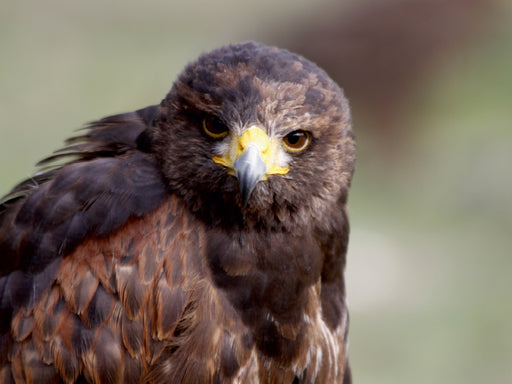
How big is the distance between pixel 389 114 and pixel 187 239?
9379 mm

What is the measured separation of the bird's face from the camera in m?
4.45

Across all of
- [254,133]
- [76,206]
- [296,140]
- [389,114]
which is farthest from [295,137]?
[389,114]

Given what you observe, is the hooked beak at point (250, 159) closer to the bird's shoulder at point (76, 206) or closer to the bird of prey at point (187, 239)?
the bird of prey at point (187, 239)

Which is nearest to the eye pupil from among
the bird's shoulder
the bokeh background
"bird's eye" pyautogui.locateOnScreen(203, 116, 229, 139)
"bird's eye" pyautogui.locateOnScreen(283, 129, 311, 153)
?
"bird's eye" pyautogui.locateOnScreen(283, 129, 311, 153)

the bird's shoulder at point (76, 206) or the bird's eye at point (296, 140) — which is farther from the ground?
the bird's eye at point (296, 140)

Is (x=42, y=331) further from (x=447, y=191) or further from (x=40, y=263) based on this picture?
(x=447, y=191)

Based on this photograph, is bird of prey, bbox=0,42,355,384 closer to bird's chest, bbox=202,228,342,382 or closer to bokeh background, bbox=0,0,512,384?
bird's chest, bbox=202,228,342,382

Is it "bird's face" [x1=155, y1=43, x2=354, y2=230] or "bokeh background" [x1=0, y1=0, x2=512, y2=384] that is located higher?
"bird's face" [x1=155, y1=43, x2=354, y2=230]

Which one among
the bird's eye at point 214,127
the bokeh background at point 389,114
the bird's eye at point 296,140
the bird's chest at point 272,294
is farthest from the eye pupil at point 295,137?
the bokeh background at point 389,114

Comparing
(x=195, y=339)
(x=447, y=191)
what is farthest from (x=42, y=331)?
(x=447, y=191)

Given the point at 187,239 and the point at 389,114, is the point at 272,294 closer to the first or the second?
the point at 187,239

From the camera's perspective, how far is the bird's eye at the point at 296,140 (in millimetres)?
4562

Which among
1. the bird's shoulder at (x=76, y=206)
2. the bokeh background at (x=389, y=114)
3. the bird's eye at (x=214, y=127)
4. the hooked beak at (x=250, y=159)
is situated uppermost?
the bird's eye at (x=214, y=127)

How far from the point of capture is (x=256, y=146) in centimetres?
437
